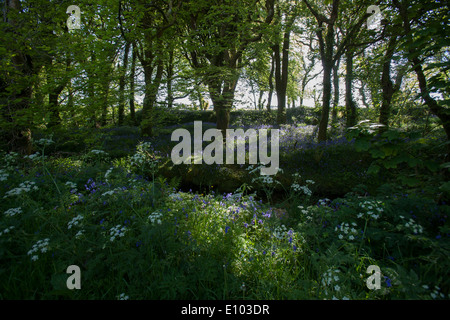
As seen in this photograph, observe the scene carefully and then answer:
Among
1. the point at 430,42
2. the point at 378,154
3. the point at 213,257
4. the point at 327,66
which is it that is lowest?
the point at 213,257

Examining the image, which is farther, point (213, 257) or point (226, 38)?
point (226, 38)

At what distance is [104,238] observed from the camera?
97.7 inches

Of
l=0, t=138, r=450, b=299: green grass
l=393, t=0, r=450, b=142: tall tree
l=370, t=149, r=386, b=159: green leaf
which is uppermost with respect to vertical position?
l=393, t=0, r=450, b=142: tall tree

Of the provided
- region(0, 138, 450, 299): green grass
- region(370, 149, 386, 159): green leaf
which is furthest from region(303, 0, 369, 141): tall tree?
region(370, 149, 386, 159): green leaf

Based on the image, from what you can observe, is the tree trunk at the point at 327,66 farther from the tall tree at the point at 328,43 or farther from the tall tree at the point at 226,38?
the tall tree at the point at 226,38

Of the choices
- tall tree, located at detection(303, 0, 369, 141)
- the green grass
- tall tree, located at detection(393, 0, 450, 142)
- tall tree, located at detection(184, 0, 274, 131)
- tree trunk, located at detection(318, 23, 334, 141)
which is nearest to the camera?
the green grass

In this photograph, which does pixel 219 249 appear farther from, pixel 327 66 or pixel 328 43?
pixel 328 43

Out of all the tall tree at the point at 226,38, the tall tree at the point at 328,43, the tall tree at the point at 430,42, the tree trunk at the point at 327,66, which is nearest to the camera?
the tall tree at the point at 430,42

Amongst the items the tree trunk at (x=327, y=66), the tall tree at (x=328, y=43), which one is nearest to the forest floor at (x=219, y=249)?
the tree trunk at (x=327, y=66)

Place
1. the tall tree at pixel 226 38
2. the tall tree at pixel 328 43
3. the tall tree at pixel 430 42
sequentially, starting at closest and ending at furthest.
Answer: the tall tree at pixel 430 42, the tall tree at pixel 328 43, the tall tree at pixel 226 38

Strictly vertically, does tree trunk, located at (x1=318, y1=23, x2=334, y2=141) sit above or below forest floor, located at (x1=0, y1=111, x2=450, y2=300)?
above

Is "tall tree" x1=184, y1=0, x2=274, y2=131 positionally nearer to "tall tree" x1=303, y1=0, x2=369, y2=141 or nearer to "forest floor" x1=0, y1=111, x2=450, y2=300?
"tall tree" x1=303, y1=0, x2=369, y2=141

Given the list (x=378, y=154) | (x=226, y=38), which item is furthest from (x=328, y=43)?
(x=378, y=154)

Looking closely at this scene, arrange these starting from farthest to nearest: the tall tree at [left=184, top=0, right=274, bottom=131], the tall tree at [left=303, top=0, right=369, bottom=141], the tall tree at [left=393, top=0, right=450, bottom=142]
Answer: the tall tree at [left=184, top=0, right=274, bottom=131]
the tall tree at [left=303, top=0, right=369, bottom=141]
the tall tree at [left=393, top=0, right=450, bottom=142]
